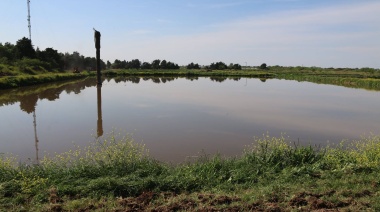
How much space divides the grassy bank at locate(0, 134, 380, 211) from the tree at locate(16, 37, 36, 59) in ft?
149

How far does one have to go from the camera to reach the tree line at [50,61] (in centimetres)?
3861

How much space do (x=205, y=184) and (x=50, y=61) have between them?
50.6 meters

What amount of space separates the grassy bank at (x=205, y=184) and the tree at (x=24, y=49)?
45455mm

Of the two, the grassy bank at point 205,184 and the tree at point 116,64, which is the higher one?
the tree at point 116,64

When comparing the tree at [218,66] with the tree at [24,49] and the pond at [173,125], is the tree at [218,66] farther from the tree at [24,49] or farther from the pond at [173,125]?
the pond at [173,125]

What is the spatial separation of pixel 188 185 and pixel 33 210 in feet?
7.98

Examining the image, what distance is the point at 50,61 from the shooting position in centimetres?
4972

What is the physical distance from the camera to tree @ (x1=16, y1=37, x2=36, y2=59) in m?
45.2

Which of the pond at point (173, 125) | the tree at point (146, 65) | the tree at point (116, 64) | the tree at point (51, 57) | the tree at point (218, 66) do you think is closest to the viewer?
the pond at point (173, 125)

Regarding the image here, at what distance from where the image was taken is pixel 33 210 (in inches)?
173

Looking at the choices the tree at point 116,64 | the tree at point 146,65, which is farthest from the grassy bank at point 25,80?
the tree at point 116,64

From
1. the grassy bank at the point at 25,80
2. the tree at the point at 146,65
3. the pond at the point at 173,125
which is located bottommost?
the pond at the point at 173,125

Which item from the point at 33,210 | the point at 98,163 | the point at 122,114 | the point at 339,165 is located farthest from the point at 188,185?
the point at 122,114

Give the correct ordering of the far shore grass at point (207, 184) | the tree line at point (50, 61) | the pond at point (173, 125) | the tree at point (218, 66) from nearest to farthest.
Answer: the far shore grass at point (207, 184) < the pond at point (173, 125) < the tree line at point (50, 61) < the tree at point (218, 66)
